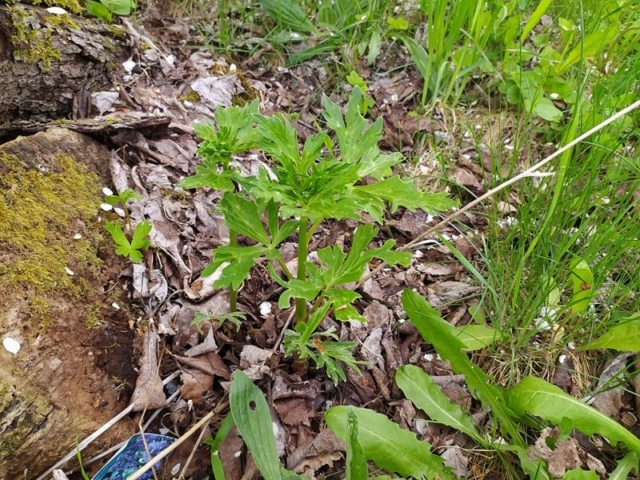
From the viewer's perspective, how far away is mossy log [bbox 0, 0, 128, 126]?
232cm

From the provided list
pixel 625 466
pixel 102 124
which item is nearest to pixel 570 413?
pixel 625 466

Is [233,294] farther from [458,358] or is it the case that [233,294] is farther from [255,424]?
[458,358]

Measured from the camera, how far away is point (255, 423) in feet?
5.24

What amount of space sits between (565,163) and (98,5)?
8.39 ft

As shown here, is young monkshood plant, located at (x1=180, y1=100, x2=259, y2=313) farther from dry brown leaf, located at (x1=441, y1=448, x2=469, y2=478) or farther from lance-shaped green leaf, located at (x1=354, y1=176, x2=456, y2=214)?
dry brown leaf, located at (x1=441, y1=448, x2=469, y2=478)

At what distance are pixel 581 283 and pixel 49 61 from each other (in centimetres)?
264

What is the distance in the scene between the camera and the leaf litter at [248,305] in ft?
5.91

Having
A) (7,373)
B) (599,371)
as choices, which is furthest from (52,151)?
(599,371)

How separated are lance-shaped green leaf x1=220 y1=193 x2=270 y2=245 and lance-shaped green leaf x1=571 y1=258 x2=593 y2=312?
1230mm

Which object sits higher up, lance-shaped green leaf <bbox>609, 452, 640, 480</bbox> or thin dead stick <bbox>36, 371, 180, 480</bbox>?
lance-shaped green leaf <bbox>609, 452, 640, 480</bbox>

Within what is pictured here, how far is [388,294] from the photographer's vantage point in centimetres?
228

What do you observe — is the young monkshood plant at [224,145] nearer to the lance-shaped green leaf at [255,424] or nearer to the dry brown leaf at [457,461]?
the lance-shaped green leaf at [255,424]

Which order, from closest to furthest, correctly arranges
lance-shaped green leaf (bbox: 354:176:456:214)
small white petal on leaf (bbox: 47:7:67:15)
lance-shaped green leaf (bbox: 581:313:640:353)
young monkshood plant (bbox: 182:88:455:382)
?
young monkshood plant (bbox: 182:88:455:382) < lance-shaped green leaf (bbox: 354:176:456:214) < lance-shaped green leaf (bbox: 581:313:640:353) < small white petal on leaf (bbox: 47:7:67:15)

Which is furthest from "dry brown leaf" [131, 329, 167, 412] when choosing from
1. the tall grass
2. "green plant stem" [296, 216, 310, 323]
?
the tall grass
